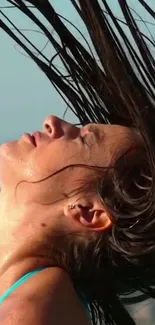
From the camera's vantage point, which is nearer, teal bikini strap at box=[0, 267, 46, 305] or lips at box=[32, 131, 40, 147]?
teal bikini strap at box=[0, 267, 46, 305]

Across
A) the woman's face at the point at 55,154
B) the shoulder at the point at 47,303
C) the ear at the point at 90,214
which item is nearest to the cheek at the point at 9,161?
the woman's face at the point at 55,154

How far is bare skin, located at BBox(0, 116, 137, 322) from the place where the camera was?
190 cm

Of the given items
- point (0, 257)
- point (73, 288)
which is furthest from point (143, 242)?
point (0, 257)

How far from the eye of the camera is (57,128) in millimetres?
1976

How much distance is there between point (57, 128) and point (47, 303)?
1.45 ft

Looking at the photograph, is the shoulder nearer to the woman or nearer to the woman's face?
the woman

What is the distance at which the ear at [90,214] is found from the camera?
192 cm

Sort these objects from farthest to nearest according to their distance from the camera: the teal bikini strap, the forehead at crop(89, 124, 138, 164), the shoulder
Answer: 1. the forehead at crop(89, 124, 138, 164)
2. the teal bikini strap
3. the shoulder

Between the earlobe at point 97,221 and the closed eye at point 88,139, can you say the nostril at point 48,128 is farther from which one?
the earlobe at point 97,221

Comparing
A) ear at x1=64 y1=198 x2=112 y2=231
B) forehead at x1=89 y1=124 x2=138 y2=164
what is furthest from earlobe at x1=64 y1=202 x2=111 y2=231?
forehead at x1=89 y1=124 x2=138 y2=164

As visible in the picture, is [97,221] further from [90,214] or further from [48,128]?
[48,128]

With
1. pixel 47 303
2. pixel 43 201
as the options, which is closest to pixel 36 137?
pixel 43 201

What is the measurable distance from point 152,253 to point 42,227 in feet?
0.86

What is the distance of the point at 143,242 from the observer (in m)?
1.93
